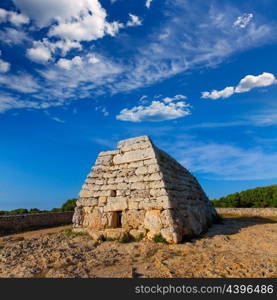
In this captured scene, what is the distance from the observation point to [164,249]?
19.7 feet

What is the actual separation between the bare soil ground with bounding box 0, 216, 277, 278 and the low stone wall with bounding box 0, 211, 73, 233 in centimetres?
578

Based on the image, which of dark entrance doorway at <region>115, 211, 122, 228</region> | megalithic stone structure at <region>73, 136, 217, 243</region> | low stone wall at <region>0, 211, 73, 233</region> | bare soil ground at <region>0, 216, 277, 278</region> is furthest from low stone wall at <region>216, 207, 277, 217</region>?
dark entrance doorway at <region>115, 211, 122, 228</region>

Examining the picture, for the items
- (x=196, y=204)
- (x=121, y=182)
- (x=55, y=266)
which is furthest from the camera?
(x=196, y=204)

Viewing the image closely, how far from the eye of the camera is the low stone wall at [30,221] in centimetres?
1185

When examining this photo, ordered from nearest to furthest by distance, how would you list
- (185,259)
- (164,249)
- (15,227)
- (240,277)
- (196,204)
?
(240,277) → (185,259) → (164,249) → (196,204) → (15,227)

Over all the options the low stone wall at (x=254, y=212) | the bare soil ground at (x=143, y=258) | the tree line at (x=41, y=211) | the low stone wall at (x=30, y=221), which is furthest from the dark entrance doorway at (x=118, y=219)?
the low stone wall at (x=254, y=212)

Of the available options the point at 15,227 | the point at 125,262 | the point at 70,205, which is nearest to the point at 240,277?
the point at 125,262

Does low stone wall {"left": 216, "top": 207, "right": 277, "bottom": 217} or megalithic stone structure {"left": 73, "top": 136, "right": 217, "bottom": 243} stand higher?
megalithic stone structure {"left": 73, "top": 136, "right": 217, "bottom": 243}

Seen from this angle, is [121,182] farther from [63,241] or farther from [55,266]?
[55,266]

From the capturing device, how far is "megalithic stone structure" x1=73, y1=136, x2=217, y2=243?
7.11m

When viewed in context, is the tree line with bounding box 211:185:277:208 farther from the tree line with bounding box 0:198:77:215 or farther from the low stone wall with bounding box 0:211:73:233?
the low stone wall with bounding box 0:211:73:233

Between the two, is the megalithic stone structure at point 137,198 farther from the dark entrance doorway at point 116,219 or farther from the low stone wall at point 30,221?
the low stone wall at point 30,221

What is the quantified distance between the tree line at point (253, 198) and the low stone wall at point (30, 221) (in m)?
17.7
